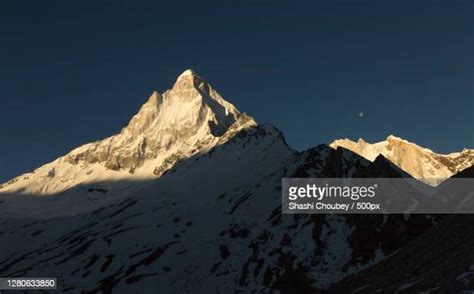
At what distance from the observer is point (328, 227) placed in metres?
124

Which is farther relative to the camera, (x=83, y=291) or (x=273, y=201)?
(x=273, y=201)

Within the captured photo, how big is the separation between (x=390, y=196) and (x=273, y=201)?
45.3 m

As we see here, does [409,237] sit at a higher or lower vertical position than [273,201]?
lower

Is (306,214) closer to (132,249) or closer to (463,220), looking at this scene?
(132,249)

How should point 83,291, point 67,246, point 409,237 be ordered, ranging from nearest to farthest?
1. point 409,237
2. point 83,291
3. point 67,246

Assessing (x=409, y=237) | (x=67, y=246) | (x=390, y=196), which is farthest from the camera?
(x=67, y=246)

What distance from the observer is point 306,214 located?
136 meters

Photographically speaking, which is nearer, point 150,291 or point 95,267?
point 150,291

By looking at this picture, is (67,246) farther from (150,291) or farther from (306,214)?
(306,214)

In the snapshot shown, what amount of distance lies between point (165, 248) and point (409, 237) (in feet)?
224

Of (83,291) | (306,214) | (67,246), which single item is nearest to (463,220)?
(306,214)

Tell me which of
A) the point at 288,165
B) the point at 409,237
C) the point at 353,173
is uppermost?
the point at 288,165

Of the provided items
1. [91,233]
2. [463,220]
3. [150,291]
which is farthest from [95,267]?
[463,220]

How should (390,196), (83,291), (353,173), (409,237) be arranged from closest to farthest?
(409,237), (390,196), (83,291), (353,173)
